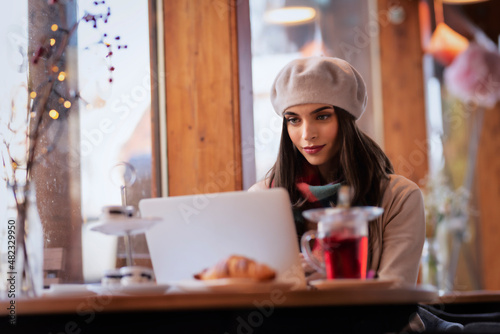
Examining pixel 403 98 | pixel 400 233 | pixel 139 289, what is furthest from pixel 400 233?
pixel 403 98

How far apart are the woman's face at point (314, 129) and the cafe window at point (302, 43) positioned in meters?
1.01

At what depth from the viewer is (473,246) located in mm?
5203

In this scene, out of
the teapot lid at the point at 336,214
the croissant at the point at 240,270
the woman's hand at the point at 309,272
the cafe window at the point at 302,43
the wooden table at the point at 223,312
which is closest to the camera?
the wooden table at the point at 223,312

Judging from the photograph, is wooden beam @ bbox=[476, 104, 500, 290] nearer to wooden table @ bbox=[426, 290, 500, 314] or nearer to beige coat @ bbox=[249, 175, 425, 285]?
wooden table @ bbox=[426, 290, 500, 314]

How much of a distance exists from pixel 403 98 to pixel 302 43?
2.84ft

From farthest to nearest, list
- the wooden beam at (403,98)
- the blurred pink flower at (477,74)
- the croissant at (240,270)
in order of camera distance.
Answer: the blurred pink flower at (477,74), the wooden beam at (403,98), the croissant at (240,270)

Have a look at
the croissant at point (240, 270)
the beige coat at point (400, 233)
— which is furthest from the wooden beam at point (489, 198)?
the croissant at point (240, 270)

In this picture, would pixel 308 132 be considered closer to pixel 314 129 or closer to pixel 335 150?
pixel 314 129

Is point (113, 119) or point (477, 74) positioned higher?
point (477, 74)

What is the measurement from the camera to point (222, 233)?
1446mm

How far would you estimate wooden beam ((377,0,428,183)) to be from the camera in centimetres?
441

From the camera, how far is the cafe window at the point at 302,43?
10.8ft

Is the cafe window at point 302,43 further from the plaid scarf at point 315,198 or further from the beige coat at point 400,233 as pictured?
the beige coat at point 400,233

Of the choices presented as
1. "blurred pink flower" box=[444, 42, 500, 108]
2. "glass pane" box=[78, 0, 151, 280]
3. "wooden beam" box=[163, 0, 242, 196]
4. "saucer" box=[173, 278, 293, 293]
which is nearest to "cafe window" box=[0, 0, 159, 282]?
"glass pane" box=[78, 0, 151, 280]
